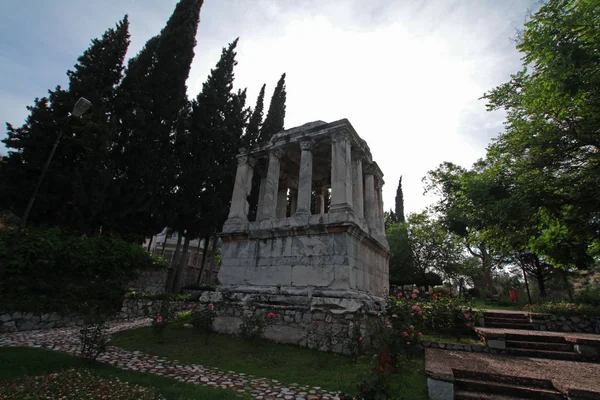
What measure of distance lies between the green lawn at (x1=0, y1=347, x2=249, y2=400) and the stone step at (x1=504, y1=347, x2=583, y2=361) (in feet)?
23.0

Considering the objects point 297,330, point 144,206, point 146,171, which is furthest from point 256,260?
point 146,171

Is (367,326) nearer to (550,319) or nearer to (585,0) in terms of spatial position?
(550,319)

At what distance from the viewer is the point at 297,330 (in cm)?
762

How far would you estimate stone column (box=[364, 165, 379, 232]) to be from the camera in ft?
38.8

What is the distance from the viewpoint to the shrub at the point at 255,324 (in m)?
7.49

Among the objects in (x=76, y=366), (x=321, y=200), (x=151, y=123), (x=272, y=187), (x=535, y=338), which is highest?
(x=151, y=123)

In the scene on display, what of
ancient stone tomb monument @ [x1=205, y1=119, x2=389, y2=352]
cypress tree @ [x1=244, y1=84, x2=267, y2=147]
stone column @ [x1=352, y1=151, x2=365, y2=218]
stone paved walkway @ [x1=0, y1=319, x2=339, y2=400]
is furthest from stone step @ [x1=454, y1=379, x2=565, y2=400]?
cypress tree @ [x1=244, y1=84, x2=267, y2=147]

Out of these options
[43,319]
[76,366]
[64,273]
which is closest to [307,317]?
[76,366]

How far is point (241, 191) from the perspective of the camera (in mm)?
11414

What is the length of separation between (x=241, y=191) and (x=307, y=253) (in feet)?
14.1

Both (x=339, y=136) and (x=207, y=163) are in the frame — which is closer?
(x=339, y=136)

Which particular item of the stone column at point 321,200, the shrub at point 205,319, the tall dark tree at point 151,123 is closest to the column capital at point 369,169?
the stone column at point 321,200

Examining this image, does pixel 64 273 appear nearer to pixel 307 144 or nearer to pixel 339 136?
pixel 307 144

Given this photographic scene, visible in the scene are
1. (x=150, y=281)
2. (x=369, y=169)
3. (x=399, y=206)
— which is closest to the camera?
(x=369, y=169)
